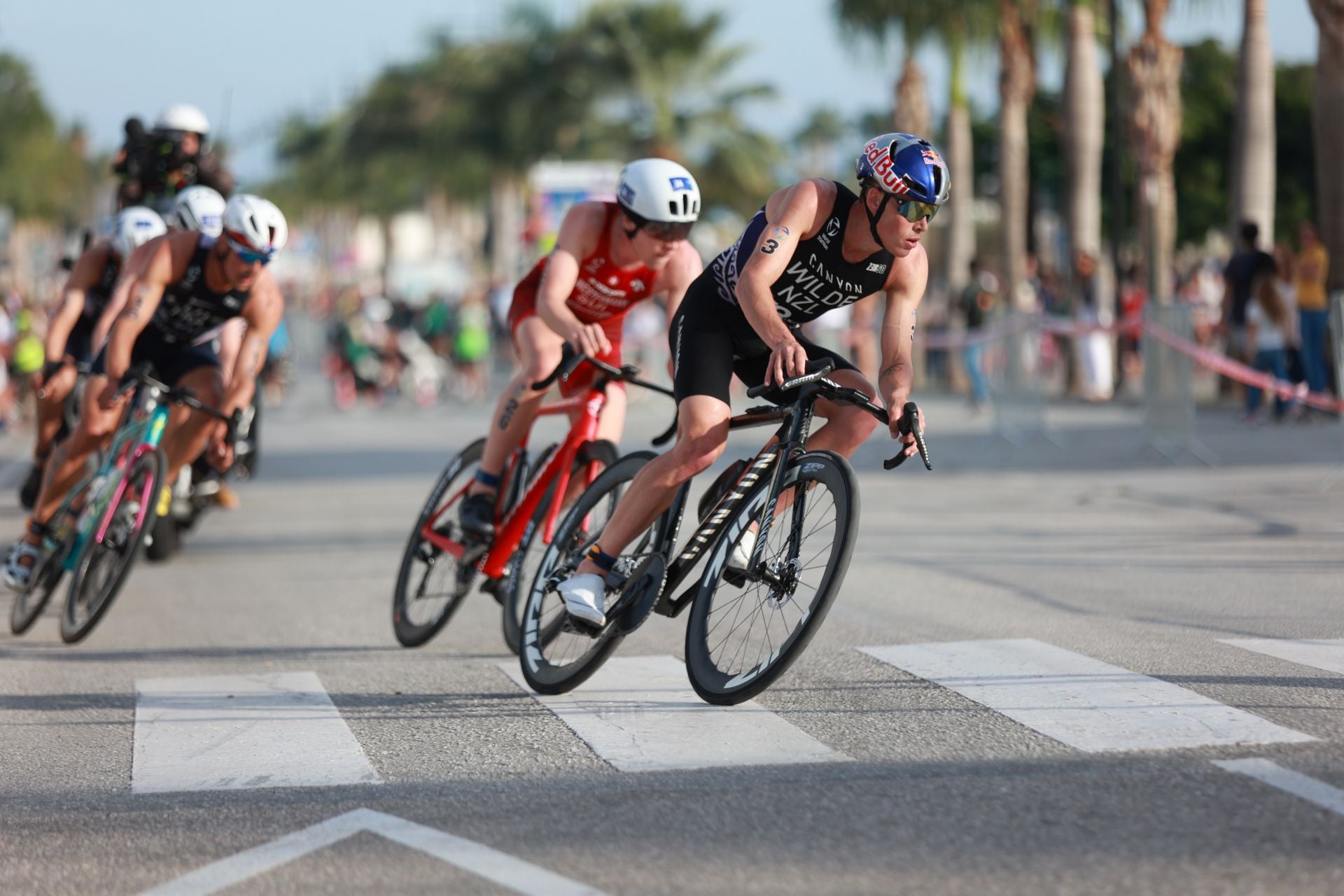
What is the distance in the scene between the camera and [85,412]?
916 cm

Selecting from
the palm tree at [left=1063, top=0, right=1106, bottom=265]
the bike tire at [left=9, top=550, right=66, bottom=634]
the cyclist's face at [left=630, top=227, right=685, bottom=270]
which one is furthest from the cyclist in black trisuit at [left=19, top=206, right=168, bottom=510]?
the palm tree at [left=1063, top=0, right=1106, bottom=265]

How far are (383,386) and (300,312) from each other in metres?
69.1

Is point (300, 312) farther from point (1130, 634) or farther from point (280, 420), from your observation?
point (1130, 634)

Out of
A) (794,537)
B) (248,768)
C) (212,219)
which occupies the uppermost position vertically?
(212,219)

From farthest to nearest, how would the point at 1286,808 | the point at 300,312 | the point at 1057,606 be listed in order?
the point at 300,312
the point at 1057,606
the point at 1286,808

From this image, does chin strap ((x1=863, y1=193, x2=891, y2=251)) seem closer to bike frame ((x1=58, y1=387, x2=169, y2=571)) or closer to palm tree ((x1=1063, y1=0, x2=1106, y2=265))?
bike frame ((x1=58, y1=387, x2=169, y2=571))

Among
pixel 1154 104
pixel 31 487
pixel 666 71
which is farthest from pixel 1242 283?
pixel 666 71

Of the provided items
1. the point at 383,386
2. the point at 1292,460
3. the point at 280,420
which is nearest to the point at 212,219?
the point at 1292,460

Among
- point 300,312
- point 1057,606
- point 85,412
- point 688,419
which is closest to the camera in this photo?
point 688,419

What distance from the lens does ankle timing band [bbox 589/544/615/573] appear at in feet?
20.7

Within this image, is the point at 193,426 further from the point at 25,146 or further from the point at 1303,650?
the point at 25,146

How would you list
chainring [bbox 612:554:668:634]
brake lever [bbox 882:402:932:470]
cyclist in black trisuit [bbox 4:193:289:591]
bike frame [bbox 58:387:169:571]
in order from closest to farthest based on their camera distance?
brake lever [bbox 882:402:932:470], chainring [bbox 612:554:668:634], bike frame [bbox 58:387:169:571], cyclist in black trisuit [bbox 4:193:289:591]

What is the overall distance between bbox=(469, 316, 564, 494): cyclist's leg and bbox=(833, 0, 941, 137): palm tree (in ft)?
81.2

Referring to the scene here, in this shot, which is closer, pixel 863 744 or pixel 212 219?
pixel 863 744
